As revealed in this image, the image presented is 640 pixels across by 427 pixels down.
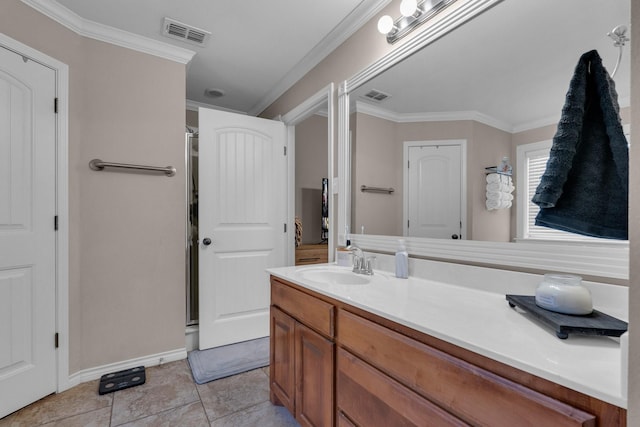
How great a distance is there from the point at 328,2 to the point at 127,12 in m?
1.27

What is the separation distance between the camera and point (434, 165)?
1.48 m

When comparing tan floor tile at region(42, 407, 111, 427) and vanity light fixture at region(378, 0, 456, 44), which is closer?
vanity light fixture at region(378, 0, 456, 44)

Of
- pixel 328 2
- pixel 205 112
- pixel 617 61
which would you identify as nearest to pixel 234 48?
pixel 205 112

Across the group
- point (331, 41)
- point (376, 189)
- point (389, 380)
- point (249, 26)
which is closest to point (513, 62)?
point (376, 189)

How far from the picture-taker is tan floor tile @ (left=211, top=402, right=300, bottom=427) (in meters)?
1.59

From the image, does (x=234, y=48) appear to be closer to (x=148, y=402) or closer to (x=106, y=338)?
(x=106, y=338)

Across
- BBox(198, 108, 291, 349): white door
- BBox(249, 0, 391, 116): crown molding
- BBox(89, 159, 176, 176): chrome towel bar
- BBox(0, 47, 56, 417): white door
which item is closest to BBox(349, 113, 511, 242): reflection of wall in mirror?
BBox(249, 0, 391, 116): crown molding

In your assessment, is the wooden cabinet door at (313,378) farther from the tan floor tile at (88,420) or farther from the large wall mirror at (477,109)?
the tan floor tile at (88,420)

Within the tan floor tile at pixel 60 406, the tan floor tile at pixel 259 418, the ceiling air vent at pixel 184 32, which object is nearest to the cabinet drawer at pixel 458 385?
the tan floor tile at pixel 259 418

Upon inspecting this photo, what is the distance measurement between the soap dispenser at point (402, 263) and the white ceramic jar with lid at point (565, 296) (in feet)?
2.21

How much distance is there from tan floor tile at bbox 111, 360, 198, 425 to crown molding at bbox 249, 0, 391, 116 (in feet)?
8.11

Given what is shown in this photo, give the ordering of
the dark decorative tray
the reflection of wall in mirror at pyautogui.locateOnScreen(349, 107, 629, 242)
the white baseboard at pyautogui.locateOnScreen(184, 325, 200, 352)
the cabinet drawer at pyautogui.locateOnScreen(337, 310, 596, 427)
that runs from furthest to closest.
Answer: the white baseboard at pyautogui.locateOnScreen(184, 325, 200, 352), the reflection of wall in mirror at pyautogui.locateOnScreen(349, 107, 629, 242), the dark decorative tray, the cabinet drawer at pyautogui.locateOnScreen(337, 310, 596, 427)

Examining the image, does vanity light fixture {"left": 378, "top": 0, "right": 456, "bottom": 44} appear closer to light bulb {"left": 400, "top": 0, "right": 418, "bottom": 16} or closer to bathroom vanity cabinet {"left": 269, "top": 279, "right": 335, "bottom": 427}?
light bulb {"left": 400, "top": 0, "right": 418, "bottom": 16}

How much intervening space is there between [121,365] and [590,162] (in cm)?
281
